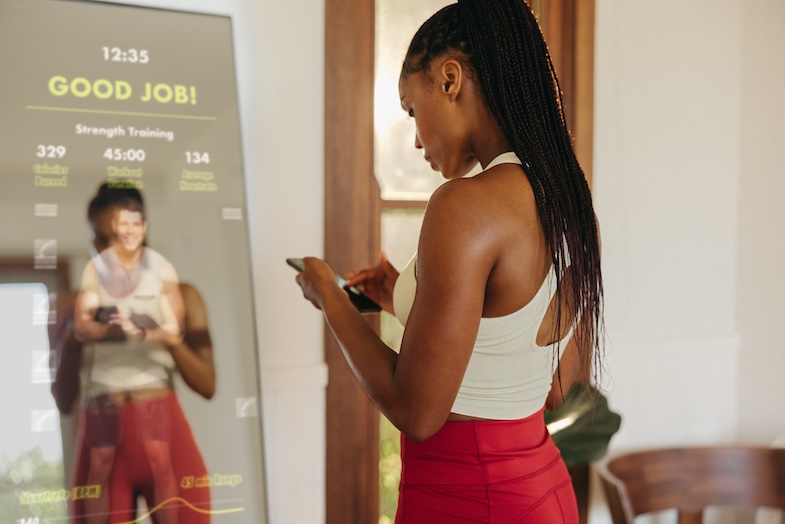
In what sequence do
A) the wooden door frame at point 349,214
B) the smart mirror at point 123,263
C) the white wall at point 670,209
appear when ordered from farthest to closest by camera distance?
the white wall at point 670,209, the wooden door frame at point 349,214, the smart mirror at point 123,263

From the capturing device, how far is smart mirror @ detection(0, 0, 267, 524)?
1705mm

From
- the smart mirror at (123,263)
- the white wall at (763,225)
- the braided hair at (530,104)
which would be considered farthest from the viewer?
the white wall at (763,225)

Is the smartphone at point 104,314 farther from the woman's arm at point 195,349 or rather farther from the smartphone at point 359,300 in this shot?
the smartphone at point 359,300

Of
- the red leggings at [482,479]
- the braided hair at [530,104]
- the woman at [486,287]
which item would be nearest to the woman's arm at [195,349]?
the woman at [486,287]

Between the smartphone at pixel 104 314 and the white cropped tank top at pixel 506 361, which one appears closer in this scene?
the white cropped tank top at pixel 506 361

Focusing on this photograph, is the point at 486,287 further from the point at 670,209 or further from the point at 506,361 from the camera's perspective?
the point at 670,209

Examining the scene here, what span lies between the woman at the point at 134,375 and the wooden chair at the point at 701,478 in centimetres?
128

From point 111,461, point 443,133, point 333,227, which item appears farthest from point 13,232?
point 443,133

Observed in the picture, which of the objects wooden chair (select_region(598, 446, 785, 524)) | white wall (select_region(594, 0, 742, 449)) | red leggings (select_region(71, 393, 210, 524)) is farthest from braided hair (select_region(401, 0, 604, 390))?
white wall (select_region(594, 0, 742, 449))

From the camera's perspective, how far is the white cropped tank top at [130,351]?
174cm

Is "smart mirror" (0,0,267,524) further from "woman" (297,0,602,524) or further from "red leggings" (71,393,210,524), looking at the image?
"woman" (297,0,602,524)

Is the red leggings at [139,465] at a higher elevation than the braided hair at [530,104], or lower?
lower

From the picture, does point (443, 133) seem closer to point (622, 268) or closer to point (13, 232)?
point (13, 232)

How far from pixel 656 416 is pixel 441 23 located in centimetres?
203
